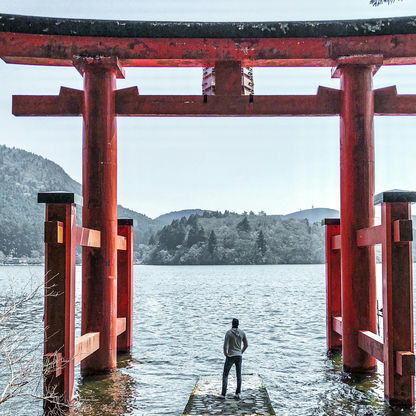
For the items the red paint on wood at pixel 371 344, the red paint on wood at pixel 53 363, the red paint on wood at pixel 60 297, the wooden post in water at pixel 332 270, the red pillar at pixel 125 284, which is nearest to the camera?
the red paint on wood at pixel 53 363

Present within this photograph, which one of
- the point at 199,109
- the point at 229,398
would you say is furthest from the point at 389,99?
the point at 229,398

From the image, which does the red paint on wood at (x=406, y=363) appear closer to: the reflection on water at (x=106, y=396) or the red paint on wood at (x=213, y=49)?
the reflection on water at (x=106, y=396)

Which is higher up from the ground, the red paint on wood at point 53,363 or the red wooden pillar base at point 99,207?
the red wooden pillar base at point 99,207

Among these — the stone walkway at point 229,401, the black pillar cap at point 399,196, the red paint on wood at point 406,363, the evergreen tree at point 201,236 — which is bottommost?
the stone walkway at point 229,401

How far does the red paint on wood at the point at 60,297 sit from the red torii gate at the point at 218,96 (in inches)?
73.2

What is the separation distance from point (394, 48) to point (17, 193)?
168 meters

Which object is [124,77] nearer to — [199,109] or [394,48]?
[199,109]

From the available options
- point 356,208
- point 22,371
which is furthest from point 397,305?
point 22,371

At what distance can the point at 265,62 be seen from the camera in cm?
1001

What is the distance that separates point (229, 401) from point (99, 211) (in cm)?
409

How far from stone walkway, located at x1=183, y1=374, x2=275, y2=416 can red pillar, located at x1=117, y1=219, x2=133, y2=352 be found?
3.26 metres

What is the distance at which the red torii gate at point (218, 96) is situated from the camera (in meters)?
9.48

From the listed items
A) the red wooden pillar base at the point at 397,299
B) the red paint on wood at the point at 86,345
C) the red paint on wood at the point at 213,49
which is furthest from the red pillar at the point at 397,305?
the red paint on wood at the point at 86,345

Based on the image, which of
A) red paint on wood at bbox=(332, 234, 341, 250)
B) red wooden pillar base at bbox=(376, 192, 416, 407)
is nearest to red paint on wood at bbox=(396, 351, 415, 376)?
red wooden pillar base at bbox=(376, 192, 416, 407)
